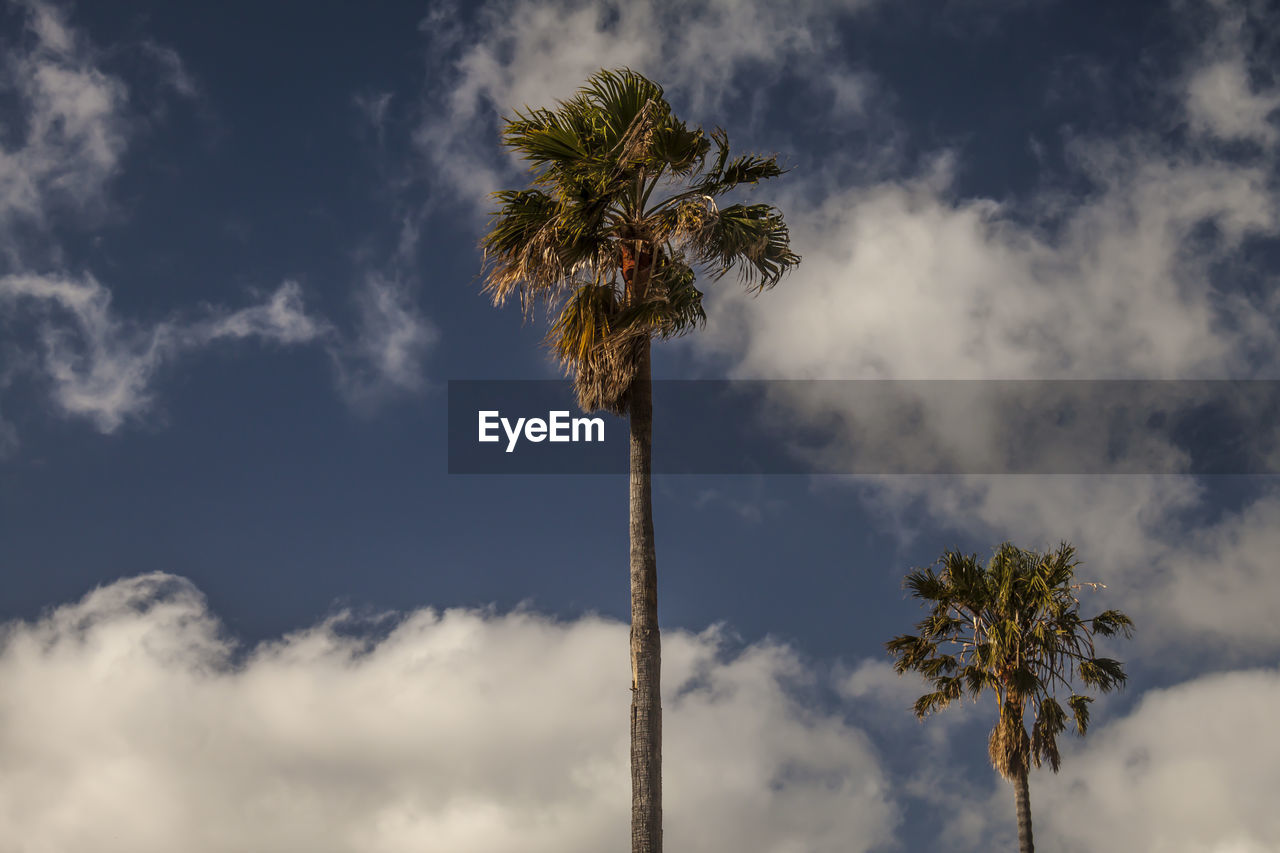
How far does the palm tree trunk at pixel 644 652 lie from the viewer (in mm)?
12523

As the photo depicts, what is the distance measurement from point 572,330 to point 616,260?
111 cm

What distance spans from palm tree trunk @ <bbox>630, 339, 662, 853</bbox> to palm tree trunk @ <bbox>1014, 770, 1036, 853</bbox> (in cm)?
1491

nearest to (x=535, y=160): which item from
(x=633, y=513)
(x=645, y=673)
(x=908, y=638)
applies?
(x=633, y=513)

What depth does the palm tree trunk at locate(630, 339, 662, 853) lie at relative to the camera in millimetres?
12523

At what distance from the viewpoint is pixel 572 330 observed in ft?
49.4

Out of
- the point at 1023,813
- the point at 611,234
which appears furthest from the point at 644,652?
the point at 1023,813

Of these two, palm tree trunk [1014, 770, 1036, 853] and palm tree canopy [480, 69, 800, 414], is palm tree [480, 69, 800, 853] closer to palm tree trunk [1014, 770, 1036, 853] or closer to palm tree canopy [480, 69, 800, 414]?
palm tree canopy [480, 69, 800, 414]

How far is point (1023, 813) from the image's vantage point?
80.9 feet

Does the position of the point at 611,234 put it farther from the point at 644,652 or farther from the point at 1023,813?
the point at 1023,813

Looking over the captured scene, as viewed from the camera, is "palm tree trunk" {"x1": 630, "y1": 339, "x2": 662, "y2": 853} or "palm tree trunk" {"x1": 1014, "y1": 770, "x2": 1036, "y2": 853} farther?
"palm tree trunk" {"x1": 1014, "y1": 770, "x2": 1036, "y2": 853}

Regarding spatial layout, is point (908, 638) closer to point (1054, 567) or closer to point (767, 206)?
point (1054, 567)

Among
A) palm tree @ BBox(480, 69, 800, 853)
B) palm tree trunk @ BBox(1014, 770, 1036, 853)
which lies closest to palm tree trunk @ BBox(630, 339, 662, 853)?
palm tree @ BBox(480, 69, 800, 853)

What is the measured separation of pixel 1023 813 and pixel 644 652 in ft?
50.2

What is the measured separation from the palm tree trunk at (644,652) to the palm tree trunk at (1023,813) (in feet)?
48.9
